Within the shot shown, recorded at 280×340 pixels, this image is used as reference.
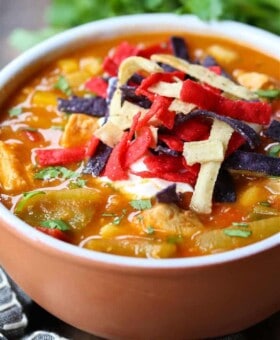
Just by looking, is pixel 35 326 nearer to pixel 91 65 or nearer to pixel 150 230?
pixel 150 230

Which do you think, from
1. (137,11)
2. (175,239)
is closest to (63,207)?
(175,239)

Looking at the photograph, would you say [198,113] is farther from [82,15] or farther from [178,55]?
[82,15]

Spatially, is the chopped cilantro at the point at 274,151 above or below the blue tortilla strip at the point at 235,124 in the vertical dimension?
below

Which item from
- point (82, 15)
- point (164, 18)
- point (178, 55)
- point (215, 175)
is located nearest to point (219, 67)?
point (178, 55)

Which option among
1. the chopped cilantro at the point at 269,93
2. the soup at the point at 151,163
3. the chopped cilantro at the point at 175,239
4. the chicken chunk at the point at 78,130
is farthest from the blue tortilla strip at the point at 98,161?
the chopped cilantro at the point at 269,93

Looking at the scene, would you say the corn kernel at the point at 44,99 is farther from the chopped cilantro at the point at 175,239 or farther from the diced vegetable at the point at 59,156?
the chopped cilantro at the point at 175,239

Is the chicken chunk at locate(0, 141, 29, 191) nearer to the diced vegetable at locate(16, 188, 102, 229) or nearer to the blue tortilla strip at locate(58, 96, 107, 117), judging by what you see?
the diced vegetable at locate(16, 188, 102, 229)

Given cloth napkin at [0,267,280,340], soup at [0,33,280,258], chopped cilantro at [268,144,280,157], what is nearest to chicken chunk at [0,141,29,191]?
soup at [0,33,280,258]

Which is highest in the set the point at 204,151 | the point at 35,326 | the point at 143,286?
the point at 204,151
